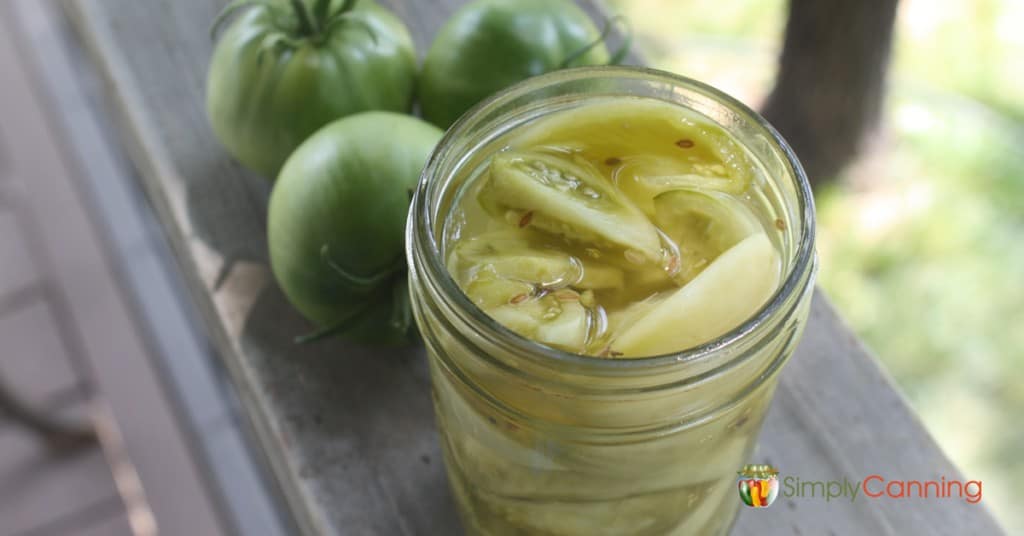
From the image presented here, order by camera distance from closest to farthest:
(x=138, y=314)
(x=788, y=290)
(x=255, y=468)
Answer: (x=788, y=290) < (x=255, y=468) < (x=138, y=314)

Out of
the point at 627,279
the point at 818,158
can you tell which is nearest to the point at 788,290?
the point at 627,279

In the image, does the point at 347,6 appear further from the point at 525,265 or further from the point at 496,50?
the point at 525,265

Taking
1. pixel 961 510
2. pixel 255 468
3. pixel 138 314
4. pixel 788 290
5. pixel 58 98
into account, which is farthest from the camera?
pixel 58 98

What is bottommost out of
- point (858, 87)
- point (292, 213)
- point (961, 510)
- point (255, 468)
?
point (255, 468)

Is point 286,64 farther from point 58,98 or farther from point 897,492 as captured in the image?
point 58,98

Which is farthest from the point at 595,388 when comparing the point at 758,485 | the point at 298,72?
the point at 298,72

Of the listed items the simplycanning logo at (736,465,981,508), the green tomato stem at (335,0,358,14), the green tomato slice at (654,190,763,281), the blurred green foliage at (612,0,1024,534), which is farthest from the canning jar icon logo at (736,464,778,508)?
the blurred green foliage at (612,0,1024,534)
